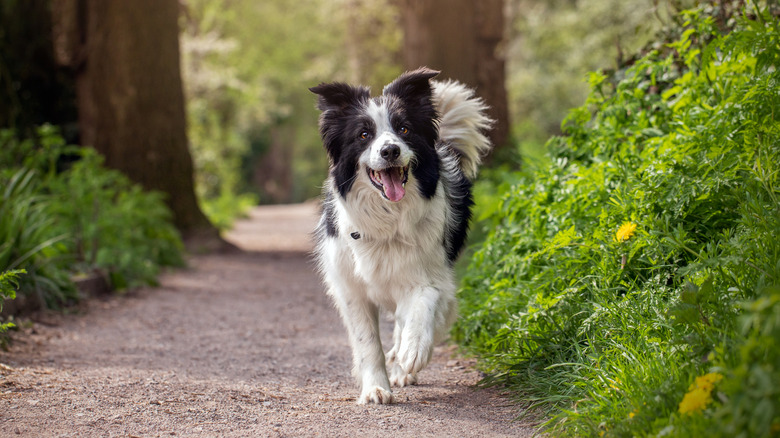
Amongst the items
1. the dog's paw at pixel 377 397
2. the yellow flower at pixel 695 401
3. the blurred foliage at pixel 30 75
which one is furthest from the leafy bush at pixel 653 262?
the blurred foliage at pixel 30 75

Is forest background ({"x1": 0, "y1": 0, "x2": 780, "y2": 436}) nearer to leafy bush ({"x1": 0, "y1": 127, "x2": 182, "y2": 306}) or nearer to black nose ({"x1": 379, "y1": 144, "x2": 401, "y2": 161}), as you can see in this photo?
leafy bush ({"x1": 0, "y1": 127, "x2": 182, "y2": 306})

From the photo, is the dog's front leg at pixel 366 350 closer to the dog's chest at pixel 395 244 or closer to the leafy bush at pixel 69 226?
the dog's chest at pixel 395 244

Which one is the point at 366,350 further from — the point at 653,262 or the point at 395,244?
the point at 653,262

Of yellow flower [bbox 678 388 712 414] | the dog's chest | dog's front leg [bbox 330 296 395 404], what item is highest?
the dog's chest

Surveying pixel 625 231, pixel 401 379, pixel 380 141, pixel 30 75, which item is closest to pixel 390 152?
pixel 380 141

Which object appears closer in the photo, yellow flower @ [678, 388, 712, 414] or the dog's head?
yellow flower @ [678, 388, 712, 414]

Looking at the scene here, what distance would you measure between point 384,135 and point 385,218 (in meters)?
0.45

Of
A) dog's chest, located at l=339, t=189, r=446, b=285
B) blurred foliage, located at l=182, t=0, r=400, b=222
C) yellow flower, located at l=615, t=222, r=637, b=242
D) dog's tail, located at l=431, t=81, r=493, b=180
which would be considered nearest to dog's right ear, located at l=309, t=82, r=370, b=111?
dog's chest, located at l=339, t=189, r=446, b=285

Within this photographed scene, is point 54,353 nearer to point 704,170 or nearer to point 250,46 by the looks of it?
point 704,170

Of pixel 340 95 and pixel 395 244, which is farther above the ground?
pixel 340 95

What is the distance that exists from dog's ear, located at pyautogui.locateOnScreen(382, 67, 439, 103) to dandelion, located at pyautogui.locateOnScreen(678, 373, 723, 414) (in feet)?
7.21

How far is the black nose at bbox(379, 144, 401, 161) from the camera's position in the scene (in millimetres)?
3670

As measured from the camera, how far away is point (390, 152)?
367cm

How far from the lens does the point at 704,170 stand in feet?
11.7
